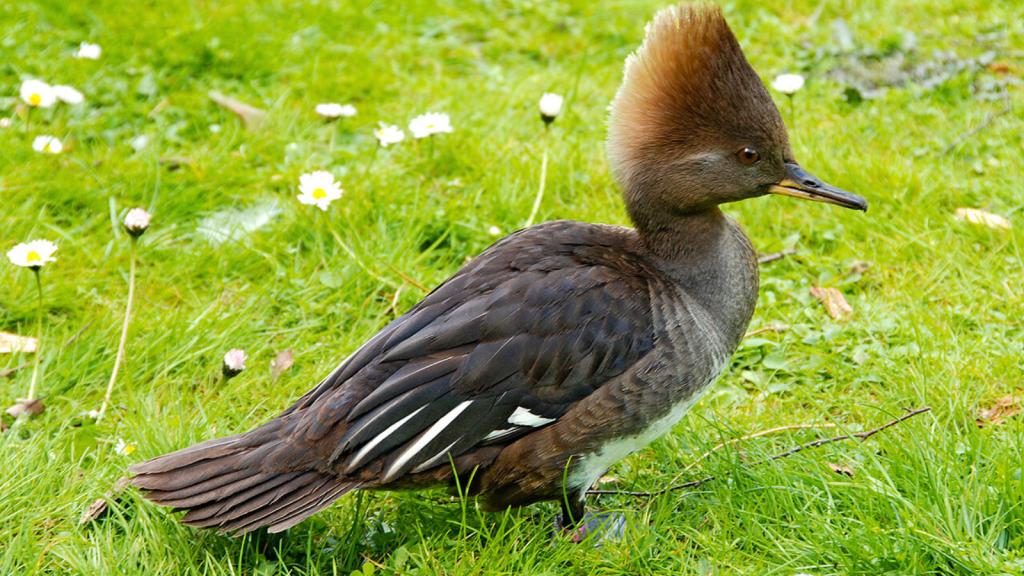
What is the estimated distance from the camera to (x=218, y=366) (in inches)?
147

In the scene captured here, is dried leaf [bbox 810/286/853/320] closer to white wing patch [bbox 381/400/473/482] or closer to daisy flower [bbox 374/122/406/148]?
white wing patch [bbox 381/400/473/482]

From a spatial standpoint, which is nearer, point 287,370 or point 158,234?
point 287,370

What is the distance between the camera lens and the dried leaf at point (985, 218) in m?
4.27

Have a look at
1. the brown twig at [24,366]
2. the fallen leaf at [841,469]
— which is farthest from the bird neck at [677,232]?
the brown twig at [24,366]

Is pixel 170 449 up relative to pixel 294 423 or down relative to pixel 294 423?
down

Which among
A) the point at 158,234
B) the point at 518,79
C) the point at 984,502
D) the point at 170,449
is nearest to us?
the point at 984,502

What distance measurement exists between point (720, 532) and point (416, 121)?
265 centimetres

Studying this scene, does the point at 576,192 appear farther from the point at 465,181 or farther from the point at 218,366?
the point at 218,366

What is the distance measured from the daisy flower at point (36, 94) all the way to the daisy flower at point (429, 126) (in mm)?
1785

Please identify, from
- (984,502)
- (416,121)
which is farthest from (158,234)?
(984,502)

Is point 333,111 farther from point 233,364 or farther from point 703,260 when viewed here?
point 703,260

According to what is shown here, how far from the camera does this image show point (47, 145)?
15.2ft

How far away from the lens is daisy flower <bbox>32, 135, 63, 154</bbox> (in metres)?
4.61

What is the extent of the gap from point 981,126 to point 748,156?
2606 mm
